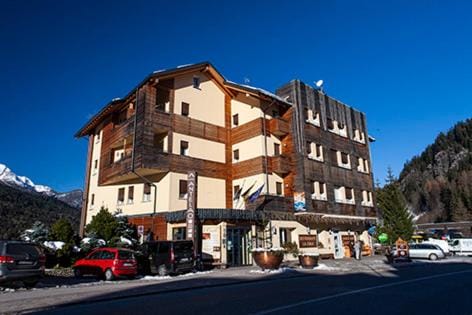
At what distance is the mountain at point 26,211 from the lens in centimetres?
6012

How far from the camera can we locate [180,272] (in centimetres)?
1959

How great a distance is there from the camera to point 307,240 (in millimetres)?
29516

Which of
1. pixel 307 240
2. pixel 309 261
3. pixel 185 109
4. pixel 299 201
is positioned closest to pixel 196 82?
pixel 185 109

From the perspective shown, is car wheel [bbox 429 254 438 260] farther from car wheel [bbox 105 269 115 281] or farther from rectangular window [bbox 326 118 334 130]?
car wheel [bbox 105 269 115 281]

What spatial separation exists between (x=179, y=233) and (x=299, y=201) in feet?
33.8

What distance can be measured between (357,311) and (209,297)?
4625mm

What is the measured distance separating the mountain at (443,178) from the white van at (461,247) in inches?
2278

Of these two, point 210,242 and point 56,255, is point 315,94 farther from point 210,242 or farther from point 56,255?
point 56,255

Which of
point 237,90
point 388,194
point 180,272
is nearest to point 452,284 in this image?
point 180,272

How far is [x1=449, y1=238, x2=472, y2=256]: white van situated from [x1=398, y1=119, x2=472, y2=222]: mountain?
57863 millimetres

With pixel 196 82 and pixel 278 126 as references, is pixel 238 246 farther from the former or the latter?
pixel 196 82

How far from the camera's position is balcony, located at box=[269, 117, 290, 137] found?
100 feet

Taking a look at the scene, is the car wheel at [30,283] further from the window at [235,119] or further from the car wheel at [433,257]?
the car wheel at [433,257]

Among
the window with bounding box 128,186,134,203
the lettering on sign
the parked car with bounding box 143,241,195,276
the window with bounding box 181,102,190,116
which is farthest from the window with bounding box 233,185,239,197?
the parked car with bounding box 143,241,195,276
